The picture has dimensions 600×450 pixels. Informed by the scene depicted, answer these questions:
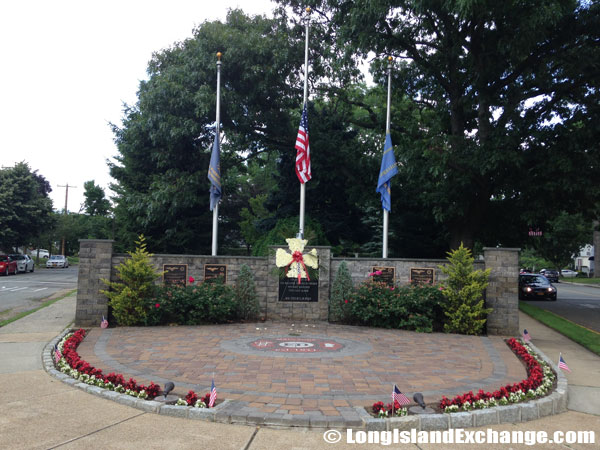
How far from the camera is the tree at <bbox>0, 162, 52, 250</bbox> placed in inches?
1409

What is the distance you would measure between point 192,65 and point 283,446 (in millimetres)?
18496

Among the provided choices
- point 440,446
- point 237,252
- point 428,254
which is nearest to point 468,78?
point 428,254

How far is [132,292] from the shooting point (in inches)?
460

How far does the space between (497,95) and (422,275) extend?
Answer: 383 inches

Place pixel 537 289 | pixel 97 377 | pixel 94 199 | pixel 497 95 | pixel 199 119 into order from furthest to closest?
pixel 94 199 < pixel 537 289 < pixel 199 119 < pixel 497 95 < pixel 97 377

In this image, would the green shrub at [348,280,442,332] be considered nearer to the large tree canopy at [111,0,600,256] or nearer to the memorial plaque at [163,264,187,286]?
the memorial plaque at [163,264,187,286]

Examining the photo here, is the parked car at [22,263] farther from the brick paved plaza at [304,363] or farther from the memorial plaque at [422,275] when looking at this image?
the memorial plaque at [422,275]

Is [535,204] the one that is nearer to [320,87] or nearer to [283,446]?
[320,87]

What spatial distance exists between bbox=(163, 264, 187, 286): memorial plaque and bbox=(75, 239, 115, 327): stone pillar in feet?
4.86

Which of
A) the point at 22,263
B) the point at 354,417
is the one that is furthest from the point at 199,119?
the point at 22,263

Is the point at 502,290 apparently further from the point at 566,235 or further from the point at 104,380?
the point at 566,235

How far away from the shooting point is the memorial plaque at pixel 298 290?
13.3 meters

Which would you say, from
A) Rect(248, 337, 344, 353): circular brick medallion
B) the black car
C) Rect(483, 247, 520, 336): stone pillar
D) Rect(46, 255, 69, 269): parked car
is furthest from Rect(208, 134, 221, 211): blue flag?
Rect(46, 255, 69, 269): parked car

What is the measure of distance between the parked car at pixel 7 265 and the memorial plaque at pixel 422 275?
3000 cm
